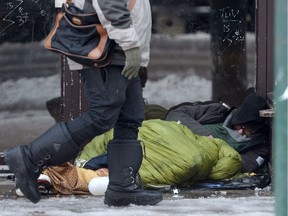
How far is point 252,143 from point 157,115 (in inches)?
31.2

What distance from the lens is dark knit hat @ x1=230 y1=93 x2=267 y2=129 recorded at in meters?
6.22

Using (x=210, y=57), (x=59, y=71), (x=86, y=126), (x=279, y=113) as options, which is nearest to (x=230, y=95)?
(x=210, y=57)

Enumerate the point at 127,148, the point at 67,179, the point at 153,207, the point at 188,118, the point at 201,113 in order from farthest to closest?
the point at 201,113 → the point at 188,118 → the point at 67,179 → the point at 153,207 → the point at 127,148

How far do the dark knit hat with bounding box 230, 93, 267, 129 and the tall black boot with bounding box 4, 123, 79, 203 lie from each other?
1925mm

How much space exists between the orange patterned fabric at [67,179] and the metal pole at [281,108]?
3350mm

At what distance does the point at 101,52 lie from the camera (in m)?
4.54

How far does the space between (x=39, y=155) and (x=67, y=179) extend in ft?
3.43

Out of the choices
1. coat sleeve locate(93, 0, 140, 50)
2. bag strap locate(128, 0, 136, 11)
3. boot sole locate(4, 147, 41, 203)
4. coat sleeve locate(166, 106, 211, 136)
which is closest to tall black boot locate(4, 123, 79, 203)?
boot sole locate(4, 147, 41, 203)

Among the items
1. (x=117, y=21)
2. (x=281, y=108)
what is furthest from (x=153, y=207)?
(x=281, y=108)

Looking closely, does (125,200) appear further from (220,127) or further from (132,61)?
(220,127)

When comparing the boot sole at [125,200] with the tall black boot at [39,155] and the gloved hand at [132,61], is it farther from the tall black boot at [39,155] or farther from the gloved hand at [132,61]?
the gloved hand at [132,61]

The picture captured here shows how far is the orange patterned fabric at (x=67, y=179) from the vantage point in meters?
5.64

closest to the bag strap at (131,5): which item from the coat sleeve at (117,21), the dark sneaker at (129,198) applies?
the coat sleeve at (117,21)

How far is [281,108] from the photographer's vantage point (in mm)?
2377
